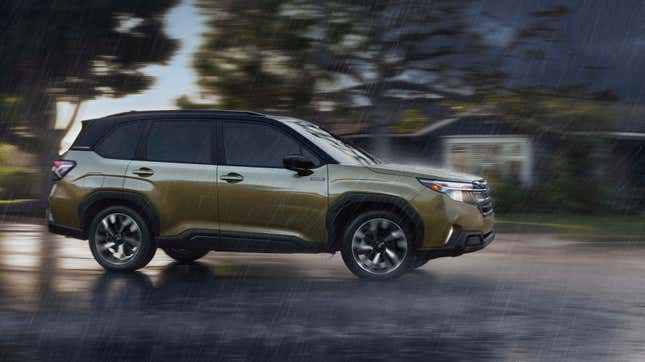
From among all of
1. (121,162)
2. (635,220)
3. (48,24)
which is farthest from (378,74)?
(121,162)

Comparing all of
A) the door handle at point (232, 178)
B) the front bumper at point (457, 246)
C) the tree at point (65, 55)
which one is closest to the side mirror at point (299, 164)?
the door handle at point (232, 178)

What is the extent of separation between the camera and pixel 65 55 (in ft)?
88.3

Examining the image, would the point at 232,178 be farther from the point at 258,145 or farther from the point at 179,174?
the point at 179,174

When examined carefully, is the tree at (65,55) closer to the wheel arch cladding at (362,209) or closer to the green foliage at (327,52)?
the green foliage at (327,52)

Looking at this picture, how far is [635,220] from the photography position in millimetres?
22375

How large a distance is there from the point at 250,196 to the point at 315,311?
221 cm

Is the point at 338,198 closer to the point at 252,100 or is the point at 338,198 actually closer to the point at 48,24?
the point at 252,100

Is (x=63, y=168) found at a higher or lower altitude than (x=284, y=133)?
lower

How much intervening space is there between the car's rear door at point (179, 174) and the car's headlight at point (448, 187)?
2.32m

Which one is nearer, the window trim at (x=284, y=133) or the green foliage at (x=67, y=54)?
the window trim at (x=284, y=133)

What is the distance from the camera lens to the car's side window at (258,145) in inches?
363

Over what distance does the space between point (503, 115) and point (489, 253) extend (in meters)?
11.5

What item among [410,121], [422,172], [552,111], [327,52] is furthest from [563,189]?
[422,172]

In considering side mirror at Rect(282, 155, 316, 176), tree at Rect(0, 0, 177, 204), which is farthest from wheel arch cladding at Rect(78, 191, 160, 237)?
tree at Rect(0, 0, 177, 204)
